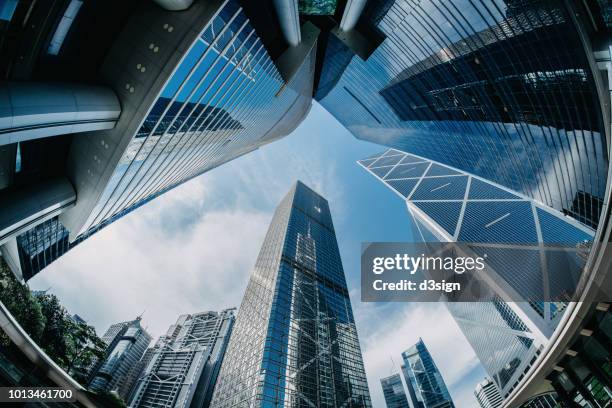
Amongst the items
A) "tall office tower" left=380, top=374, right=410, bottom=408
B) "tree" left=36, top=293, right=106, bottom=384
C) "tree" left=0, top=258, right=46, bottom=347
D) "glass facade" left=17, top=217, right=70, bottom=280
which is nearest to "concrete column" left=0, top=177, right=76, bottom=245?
"glass facade" left=17, top=217, right=70, bottom=280

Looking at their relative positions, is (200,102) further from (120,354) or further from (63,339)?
(120,354)

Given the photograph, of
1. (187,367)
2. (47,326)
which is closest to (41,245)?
(47,326)

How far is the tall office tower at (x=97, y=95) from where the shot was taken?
1031 centimetres

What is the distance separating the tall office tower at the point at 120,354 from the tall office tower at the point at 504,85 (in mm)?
129709

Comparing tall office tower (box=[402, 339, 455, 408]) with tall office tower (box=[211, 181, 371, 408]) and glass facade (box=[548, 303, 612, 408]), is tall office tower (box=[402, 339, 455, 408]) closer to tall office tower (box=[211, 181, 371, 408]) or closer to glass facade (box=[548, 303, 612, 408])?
tall office tower (box=[211, 181, 371, 408])

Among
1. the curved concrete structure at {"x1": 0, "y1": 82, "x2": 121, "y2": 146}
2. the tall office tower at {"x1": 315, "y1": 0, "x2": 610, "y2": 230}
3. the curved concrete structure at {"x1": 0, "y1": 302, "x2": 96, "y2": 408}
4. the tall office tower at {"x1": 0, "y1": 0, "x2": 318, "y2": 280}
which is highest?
the tall office tower at {"x1": 315, "y1": 0, "x2": 610, "y2": 230}

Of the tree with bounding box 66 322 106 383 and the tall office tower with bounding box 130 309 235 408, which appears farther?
the tall office tower with bounding box 130 309 235 408

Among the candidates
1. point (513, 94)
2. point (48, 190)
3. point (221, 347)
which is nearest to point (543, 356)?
point (513, 94)

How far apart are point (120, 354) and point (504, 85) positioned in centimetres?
16451

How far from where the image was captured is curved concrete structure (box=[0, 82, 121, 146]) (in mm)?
8953

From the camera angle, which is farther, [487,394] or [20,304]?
[487,394]

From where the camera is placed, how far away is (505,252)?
3182 inches

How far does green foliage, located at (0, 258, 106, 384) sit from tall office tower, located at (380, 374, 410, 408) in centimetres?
15736

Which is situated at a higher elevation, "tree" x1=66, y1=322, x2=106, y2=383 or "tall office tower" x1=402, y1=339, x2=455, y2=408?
"tall office tower" x1=402, y1=339, x2=455, y2=408
